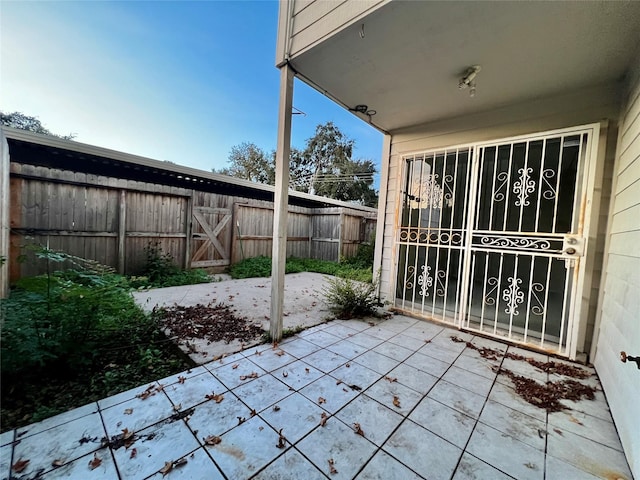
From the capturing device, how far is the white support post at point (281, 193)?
92.7 inches

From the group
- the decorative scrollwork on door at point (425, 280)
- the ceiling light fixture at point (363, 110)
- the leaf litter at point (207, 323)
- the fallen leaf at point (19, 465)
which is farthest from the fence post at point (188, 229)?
the decorative scrollwork on door at point (425, 280)

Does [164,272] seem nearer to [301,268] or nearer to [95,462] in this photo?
A: [301,268]

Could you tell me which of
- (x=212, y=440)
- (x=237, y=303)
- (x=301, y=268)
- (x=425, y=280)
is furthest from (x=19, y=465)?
(x=301, y=268)

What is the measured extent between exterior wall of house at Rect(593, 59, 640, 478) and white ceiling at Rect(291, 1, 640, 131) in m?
0.41

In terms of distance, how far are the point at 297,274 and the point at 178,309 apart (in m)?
3.64

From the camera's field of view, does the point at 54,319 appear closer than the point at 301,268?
Yes

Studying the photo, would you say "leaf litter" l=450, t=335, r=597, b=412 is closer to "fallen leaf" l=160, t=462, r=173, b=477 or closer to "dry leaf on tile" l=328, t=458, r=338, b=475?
"dry leaf on tile" l=328, t=458, r=338, b=475

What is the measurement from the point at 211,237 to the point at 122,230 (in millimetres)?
1804

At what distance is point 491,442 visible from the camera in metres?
1.32

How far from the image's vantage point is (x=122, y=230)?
4.78 meters

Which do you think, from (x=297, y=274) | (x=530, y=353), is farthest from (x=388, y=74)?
(x=297, y=274)

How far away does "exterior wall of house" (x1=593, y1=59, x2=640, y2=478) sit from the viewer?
4.20ft

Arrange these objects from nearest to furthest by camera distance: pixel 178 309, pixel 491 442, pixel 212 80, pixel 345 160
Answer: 1. pixel 491 442
2. pixel 178 309
3. pixel 212 80
4. pixel 345 160

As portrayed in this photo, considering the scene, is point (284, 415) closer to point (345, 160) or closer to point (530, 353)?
point (530, 353)
